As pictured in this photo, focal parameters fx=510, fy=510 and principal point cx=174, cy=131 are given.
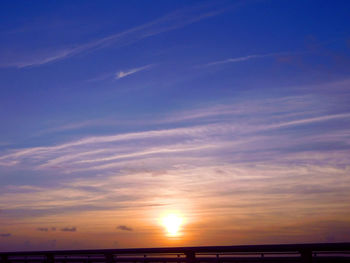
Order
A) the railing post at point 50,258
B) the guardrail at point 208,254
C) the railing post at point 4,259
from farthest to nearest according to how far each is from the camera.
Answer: the railing post at point 4,259 < the railing post at point 50,258 < the guardrail at point 208,254

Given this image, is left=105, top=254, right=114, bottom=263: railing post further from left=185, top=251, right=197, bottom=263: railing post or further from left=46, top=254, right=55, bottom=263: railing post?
left=185, top=251, right=197, bottom=263: railing post

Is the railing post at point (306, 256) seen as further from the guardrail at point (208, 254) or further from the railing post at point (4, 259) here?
the railing post at point (4, 259)

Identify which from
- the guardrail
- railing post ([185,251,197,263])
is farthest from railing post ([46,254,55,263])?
railing post ([185,251,197,263])

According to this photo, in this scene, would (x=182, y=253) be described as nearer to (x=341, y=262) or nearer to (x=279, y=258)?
(x=279, y=258)

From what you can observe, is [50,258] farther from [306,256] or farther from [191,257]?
[306,256]

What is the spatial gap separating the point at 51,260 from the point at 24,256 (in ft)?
6.65

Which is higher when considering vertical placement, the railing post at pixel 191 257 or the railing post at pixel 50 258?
the railing post at pixel 50 258

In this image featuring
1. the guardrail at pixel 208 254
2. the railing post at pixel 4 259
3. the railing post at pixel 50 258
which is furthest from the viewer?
the railing post at pixel 4 259

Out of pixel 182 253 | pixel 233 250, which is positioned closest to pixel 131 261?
pixel 182 253

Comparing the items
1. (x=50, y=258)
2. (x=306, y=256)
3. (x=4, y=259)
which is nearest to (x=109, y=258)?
(x=50, y=258)

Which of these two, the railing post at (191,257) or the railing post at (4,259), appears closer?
the railing post at (191,257)

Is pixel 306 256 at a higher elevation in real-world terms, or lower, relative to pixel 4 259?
lower

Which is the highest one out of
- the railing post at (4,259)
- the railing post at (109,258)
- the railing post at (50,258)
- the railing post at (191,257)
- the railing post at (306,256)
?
the railing post at (4,259)

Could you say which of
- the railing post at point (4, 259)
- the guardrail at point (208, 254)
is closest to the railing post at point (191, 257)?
the guardrail at point (208, 254)
